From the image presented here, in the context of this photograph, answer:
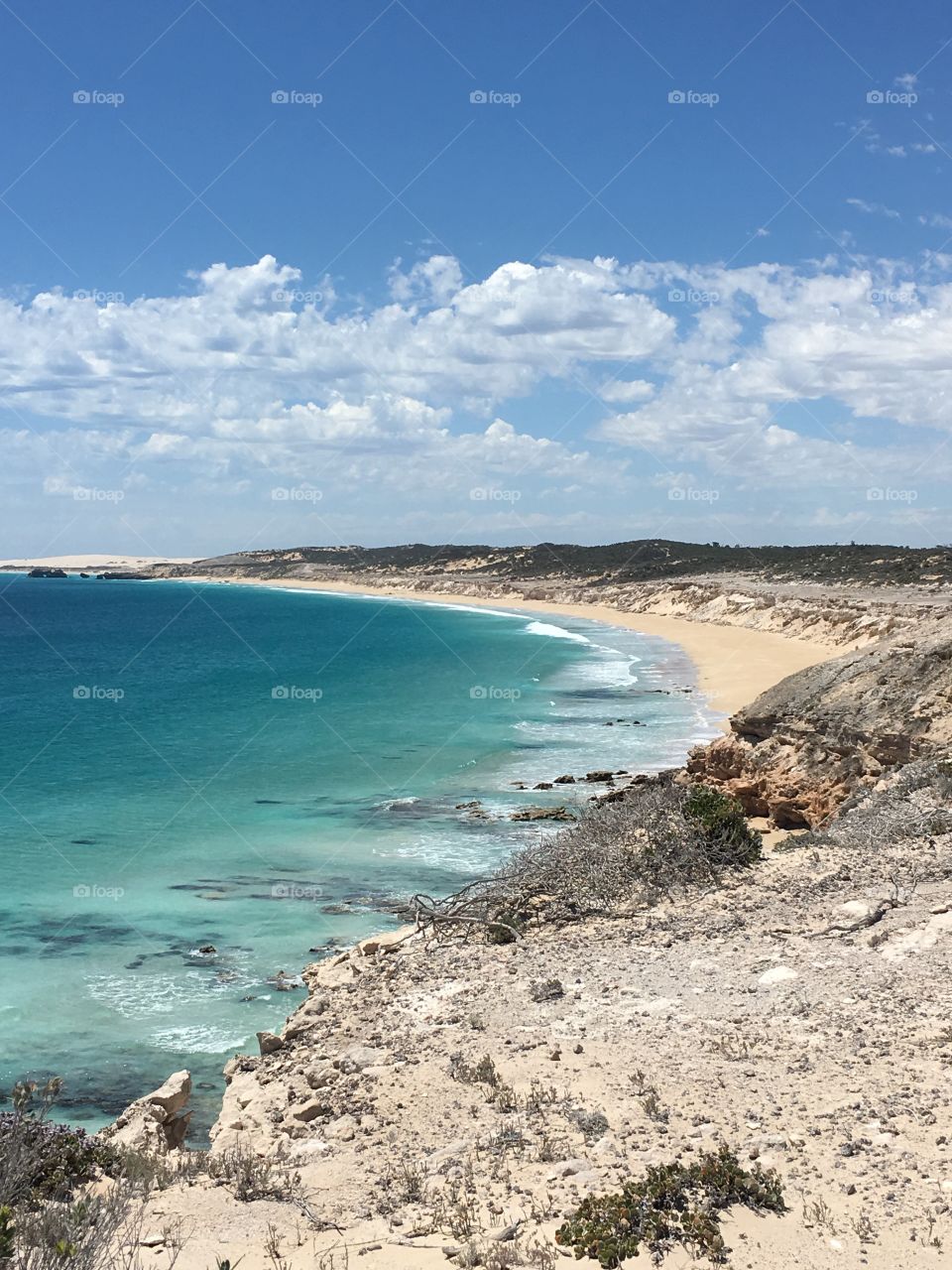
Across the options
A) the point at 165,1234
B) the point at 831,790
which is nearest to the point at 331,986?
the point at 165,1234

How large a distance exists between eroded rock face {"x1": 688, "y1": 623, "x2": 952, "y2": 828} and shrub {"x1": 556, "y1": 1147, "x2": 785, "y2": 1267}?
10129mm

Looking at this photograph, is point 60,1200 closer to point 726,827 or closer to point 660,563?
point 726,827

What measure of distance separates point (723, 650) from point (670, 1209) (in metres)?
47.1

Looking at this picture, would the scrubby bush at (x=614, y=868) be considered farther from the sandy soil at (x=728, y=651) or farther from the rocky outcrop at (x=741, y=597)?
the sandy soil at (x=728, y=651)

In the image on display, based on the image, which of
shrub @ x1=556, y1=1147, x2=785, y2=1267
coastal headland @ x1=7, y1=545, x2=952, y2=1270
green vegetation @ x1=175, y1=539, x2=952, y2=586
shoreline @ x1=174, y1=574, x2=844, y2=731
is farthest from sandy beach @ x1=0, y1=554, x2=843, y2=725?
shrub @ x1=556, y1=1147, x2=785, y2=1267

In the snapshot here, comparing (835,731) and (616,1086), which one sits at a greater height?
(835,731)

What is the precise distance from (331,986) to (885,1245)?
21.5 ft

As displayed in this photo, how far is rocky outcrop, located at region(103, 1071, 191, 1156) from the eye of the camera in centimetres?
767

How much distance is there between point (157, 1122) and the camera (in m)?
8.20

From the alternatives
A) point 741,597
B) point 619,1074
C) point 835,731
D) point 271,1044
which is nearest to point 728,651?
point 741,597

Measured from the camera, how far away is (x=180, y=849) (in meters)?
20.2

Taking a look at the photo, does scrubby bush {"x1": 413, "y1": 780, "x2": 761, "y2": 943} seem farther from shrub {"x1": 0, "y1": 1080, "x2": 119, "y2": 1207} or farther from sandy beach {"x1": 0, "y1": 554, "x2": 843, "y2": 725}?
sandy beach {"x1": 0, "y1": 554, "x2": 843, "y2": 725}

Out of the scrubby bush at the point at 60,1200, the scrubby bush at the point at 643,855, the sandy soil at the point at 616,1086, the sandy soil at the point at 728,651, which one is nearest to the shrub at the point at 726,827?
the scrubby bush at the point at 643,855

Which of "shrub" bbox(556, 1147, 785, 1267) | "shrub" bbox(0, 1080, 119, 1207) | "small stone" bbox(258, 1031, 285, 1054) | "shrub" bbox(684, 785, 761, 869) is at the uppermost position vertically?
"shrub" bbox(684, 785, 761, 869)
